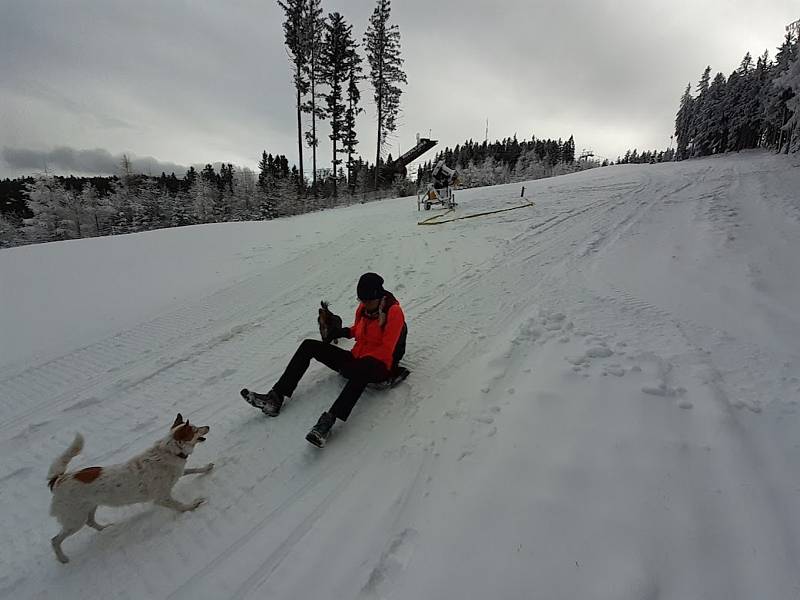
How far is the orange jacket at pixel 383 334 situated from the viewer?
3104 mm

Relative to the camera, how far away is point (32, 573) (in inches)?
78.0

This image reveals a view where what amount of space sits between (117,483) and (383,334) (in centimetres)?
210

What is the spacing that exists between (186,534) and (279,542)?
0.65m

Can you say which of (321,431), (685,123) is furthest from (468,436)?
(685,123)

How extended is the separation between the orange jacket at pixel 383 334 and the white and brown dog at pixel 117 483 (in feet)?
4.85

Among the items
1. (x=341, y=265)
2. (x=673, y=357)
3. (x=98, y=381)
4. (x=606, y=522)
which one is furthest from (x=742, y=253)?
(x=98, y=381)

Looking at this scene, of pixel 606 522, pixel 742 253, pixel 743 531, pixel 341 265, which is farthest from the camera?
pixel 341 265

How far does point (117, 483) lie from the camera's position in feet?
6.73

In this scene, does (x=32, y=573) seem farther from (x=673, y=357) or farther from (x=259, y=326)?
(x=673, y=357)

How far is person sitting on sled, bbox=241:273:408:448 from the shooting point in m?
2.90

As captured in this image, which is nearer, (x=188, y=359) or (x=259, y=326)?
(x=188, y=359)

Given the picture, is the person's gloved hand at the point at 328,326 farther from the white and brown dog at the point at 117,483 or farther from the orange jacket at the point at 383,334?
the white and brown dog at the point at 117,483

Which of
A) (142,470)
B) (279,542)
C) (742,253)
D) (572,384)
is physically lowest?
(279,542)

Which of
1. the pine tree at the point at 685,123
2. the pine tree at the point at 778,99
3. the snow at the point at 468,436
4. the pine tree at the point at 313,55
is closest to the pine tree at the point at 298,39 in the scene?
the pine tree at the point at 313,55
